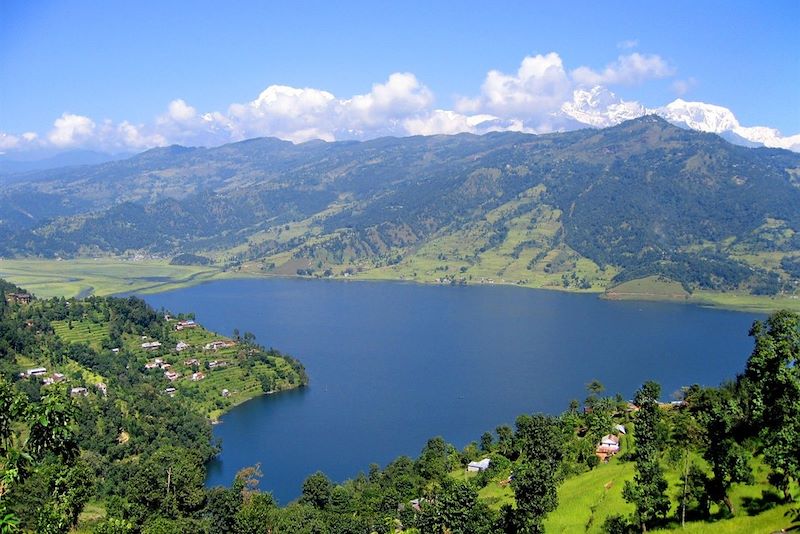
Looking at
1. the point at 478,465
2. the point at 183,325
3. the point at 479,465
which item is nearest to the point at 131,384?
the point at 183,325

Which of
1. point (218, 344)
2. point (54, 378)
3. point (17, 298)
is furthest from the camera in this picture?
point (17, 298)

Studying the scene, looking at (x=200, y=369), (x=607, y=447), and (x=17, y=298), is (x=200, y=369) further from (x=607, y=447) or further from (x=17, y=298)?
(x=607, y=447)

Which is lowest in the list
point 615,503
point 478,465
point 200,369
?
point 200,369

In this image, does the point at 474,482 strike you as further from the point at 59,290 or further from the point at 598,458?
the point at 59,290

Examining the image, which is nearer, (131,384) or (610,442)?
(610,442)

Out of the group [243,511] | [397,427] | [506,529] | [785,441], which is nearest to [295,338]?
[397,427]

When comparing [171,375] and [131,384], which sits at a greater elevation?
[131,384]
